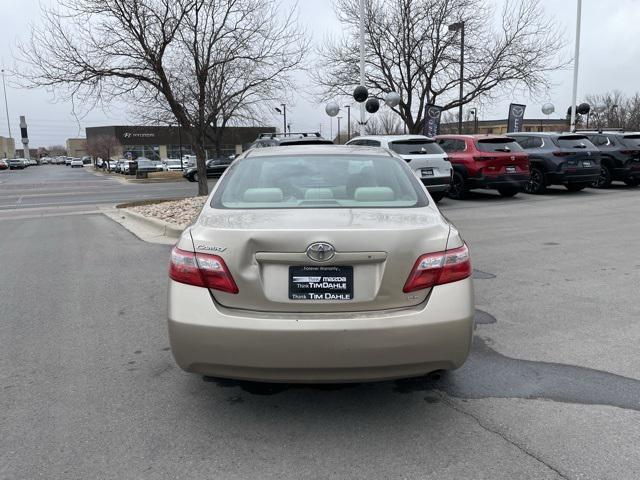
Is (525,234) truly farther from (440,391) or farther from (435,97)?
(435,97)

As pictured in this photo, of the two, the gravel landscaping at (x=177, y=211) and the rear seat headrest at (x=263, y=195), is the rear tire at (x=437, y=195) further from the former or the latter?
the rear seat headrest at (x=263, y=195)

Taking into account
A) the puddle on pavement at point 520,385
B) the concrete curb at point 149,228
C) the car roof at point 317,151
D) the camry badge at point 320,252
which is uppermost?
the car roof at point 317,151

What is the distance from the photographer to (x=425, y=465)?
8.93 feet

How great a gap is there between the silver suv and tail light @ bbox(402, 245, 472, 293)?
9654 millimetres

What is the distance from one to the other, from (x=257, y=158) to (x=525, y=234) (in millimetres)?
6514

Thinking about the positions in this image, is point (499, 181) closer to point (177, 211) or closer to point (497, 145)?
point (497, 145)

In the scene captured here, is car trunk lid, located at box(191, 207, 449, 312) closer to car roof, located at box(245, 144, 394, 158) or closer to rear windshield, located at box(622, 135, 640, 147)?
car roof, located at box(245, 144, 394, 158)

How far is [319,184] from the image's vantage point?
3.88m

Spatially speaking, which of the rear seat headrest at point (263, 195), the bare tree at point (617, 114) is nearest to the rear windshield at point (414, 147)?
the rear seat headrest at point (263, 195)

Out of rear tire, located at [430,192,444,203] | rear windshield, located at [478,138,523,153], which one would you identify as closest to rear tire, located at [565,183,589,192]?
rear windshield, located at [478,138,523,153]

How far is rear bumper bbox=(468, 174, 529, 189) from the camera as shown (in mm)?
13656

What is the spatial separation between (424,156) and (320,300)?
1032 centimetres

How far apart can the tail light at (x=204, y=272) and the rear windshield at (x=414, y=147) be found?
10155 mm

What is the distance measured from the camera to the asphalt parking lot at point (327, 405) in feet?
Result: 9.05
